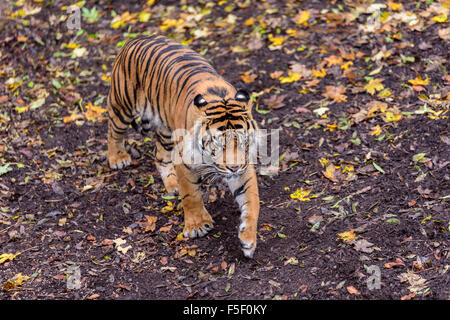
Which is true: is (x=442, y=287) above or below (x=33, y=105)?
above

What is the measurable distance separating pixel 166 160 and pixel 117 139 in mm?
674

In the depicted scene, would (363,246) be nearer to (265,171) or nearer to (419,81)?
(265,171)

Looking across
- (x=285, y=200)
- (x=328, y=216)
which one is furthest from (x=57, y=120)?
(x=328, y=216)

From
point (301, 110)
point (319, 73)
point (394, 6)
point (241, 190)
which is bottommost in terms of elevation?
point (301, 110)

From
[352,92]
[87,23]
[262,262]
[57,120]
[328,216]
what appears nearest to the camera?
[262,262]

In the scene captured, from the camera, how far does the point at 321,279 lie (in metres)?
4.35

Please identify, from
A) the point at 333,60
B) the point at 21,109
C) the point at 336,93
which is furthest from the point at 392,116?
the point at 21,109

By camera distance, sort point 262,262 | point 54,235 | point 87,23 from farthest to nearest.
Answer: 1. point 87,23
2. point 54,235
3. point 262,262

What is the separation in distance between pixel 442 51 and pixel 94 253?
4642 millimetres

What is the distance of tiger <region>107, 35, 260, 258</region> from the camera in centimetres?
440

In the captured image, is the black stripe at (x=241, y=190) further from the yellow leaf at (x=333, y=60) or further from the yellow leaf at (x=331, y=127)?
the yellow leaf at (x=333, y=60)

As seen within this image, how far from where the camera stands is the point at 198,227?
505 centimetres

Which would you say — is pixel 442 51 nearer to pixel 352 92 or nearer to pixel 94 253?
pixel 352 92

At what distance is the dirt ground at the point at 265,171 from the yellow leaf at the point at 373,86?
2 cm
